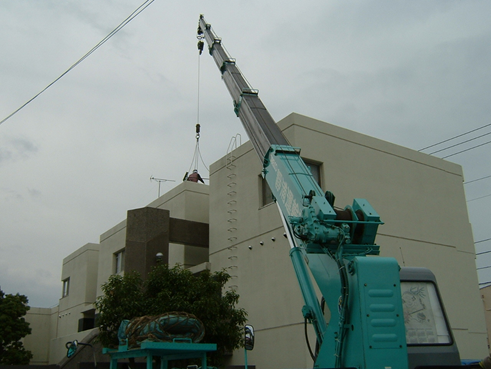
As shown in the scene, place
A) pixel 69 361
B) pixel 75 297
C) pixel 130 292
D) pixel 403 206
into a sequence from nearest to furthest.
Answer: pixel 130 292, pixel 403 206, pixel 69 361, pixel 75 297

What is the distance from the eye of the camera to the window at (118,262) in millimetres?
30167

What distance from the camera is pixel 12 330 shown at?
32.1 meters

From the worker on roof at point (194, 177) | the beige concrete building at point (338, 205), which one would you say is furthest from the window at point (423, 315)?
the worker on roof at point (194, 177)

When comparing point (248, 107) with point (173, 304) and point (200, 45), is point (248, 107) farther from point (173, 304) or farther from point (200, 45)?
point (200, 45)

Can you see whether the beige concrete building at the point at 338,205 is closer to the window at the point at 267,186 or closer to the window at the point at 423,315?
the window at the point at 267,186

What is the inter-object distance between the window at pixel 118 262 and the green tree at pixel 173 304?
13632mm

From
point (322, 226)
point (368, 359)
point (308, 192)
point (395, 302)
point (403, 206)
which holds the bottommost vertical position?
point (368, 359)

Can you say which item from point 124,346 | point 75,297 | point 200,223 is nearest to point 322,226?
point 124,346

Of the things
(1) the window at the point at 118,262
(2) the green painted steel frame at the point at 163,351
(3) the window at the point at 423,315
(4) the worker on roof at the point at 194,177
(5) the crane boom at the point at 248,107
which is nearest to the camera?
(2) the green painted steel frame at the point at 163,351

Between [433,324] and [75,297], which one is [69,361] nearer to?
[75,297]

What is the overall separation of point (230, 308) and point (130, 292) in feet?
10.5

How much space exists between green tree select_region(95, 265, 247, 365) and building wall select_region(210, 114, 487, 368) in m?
2.32

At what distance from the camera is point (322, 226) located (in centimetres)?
743

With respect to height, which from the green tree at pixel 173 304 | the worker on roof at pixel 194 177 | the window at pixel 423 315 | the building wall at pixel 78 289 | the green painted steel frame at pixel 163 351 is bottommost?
the green painted steel frame at pixel 163 351
